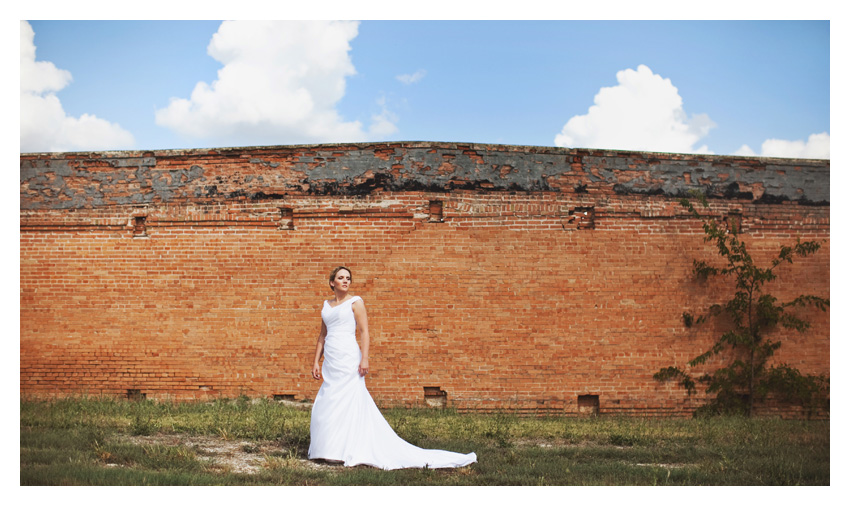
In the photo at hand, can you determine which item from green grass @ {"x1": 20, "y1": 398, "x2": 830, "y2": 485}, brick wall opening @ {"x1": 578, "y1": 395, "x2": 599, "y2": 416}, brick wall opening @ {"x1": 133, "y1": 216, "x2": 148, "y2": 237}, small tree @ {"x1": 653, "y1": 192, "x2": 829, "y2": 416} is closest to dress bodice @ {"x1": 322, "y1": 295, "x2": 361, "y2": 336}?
green grass @ {"x1": 20, "y1": 398, "x2": 830, "y2": 485}

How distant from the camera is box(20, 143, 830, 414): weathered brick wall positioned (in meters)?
8.66

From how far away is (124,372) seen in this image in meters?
8.77

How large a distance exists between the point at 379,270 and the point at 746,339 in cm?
534

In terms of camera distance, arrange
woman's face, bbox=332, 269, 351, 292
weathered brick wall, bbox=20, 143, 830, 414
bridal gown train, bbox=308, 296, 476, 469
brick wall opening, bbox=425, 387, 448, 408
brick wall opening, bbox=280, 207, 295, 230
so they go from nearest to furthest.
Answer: bridal gown train, bbox=308, 296, 476, 469, woman's face, bbox=332, 269, 351, 292, brick wall opening, bbox=425, 387, 448, 408, weathered brick wall, bbox=20, 143, 830, 414, brick wall opening, bbox=280, 207, 295, 230

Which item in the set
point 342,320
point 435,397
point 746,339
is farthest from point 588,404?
point 342,320

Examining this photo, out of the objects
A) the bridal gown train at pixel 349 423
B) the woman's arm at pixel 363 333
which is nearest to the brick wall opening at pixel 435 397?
the bridal gown train at pixel 349 423

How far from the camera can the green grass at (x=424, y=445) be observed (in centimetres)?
529

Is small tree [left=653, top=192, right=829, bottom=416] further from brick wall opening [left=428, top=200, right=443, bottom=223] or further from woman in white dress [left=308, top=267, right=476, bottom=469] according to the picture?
woman in white dress [left=308, top=267, right=476, bottom=469]

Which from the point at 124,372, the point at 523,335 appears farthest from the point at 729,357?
the point at 124,372

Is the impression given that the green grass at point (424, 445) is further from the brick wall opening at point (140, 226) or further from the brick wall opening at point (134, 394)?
the brick wall opening at point (140, 226)

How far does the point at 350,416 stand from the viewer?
565 cm

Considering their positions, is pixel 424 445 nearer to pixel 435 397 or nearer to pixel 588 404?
pixel 435 397

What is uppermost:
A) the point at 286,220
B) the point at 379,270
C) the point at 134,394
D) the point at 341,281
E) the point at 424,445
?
the point at 286,220

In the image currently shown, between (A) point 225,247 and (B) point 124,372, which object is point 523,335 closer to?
(A) point 225,247
